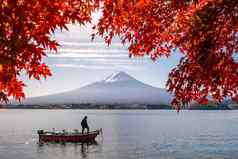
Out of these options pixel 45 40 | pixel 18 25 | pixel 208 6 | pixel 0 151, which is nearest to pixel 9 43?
pixel 18 25

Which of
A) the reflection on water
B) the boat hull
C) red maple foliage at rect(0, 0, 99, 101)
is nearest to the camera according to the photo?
red maple foliage at rect(0, 0, 99, 101)

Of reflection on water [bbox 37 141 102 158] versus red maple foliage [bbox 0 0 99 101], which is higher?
red maple foliage [bbox 0 0 99 101]

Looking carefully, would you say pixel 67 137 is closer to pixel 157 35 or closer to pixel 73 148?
pixel 73 148

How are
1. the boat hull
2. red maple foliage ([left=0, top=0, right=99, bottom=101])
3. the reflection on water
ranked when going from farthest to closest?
the boat hull → the reflection on water → red maple foliage ([left=0, top=0, right=99, bottom=101])

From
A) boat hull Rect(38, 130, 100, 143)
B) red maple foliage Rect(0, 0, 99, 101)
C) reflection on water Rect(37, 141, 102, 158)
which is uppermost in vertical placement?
red maple foliage Rect(0, 0, 99, 101)

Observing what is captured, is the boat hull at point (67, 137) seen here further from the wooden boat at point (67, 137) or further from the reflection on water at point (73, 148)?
the reflection on water at point (73, 148)

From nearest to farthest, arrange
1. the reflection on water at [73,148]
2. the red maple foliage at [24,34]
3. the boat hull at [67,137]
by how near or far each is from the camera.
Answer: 1. the red maple foliage at [24,34]
2. the reflection on water at [73,148]
3. the boat hull at [67,137]

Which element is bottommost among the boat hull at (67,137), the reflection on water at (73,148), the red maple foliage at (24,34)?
the reflection on water at (73,148)

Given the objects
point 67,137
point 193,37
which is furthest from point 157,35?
point 67,137

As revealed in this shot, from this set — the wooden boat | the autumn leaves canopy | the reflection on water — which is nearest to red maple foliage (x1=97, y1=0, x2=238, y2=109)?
the autumn leaves canopy

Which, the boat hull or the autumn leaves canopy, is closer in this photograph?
the autumn leaves canopy

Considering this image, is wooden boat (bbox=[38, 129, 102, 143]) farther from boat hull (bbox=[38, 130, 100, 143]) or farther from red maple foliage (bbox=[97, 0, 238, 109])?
red maple foliage (bbox=[97, 0, 238, 109])

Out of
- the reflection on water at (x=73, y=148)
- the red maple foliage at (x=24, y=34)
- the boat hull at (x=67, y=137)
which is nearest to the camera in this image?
the red maple foliage at (x=24, y=34)

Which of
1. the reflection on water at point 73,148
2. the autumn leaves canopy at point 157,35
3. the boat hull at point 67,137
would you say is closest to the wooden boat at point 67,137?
the boat hull at point 67,137
